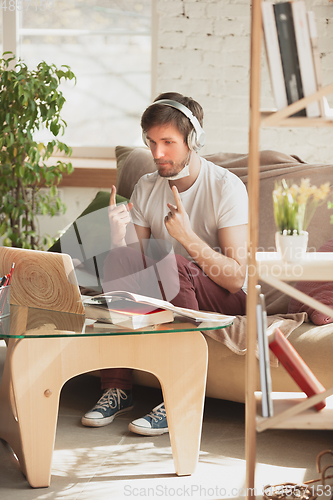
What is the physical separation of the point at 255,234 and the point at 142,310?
392 mm

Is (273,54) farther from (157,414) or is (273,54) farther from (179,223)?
(157,414)

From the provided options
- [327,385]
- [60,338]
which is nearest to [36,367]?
[60,338]

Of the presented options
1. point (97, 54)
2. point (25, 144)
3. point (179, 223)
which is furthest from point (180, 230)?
point (97, 54)

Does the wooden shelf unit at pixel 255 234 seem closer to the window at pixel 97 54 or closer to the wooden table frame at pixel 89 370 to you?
→ the wooden table frame at pixel 89 370

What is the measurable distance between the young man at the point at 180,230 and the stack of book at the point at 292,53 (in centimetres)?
56

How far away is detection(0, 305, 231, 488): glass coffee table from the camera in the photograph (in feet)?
4.53

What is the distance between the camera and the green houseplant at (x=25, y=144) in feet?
8.62

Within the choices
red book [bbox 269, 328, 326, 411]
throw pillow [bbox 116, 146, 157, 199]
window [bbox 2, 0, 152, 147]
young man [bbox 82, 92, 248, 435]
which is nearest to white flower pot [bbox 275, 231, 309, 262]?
red book [bbox 269, 328, 326, 411]

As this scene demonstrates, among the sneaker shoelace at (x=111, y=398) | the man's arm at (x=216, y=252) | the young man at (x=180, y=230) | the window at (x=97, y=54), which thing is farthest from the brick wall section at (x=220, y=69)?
the sneaker shoelace at (x=111, y=398)

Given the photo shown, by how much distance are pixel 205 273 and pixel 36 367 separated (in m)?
0.63

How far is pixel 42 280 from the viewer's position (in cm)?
146

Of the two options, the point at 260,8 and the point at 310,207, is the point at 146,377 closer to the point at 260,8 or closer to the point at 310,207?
the point at 310,207

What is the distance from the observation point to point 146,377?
1.90m

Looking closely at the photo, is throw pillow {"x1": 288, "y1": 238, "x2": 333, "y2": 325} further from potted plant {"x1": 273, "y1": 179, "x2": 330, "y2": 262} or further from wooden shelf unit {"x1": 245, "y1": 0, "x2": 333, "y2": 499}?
potted plant {"x1": 273, "y1": 179, "x2": 330, "y2": 262}
